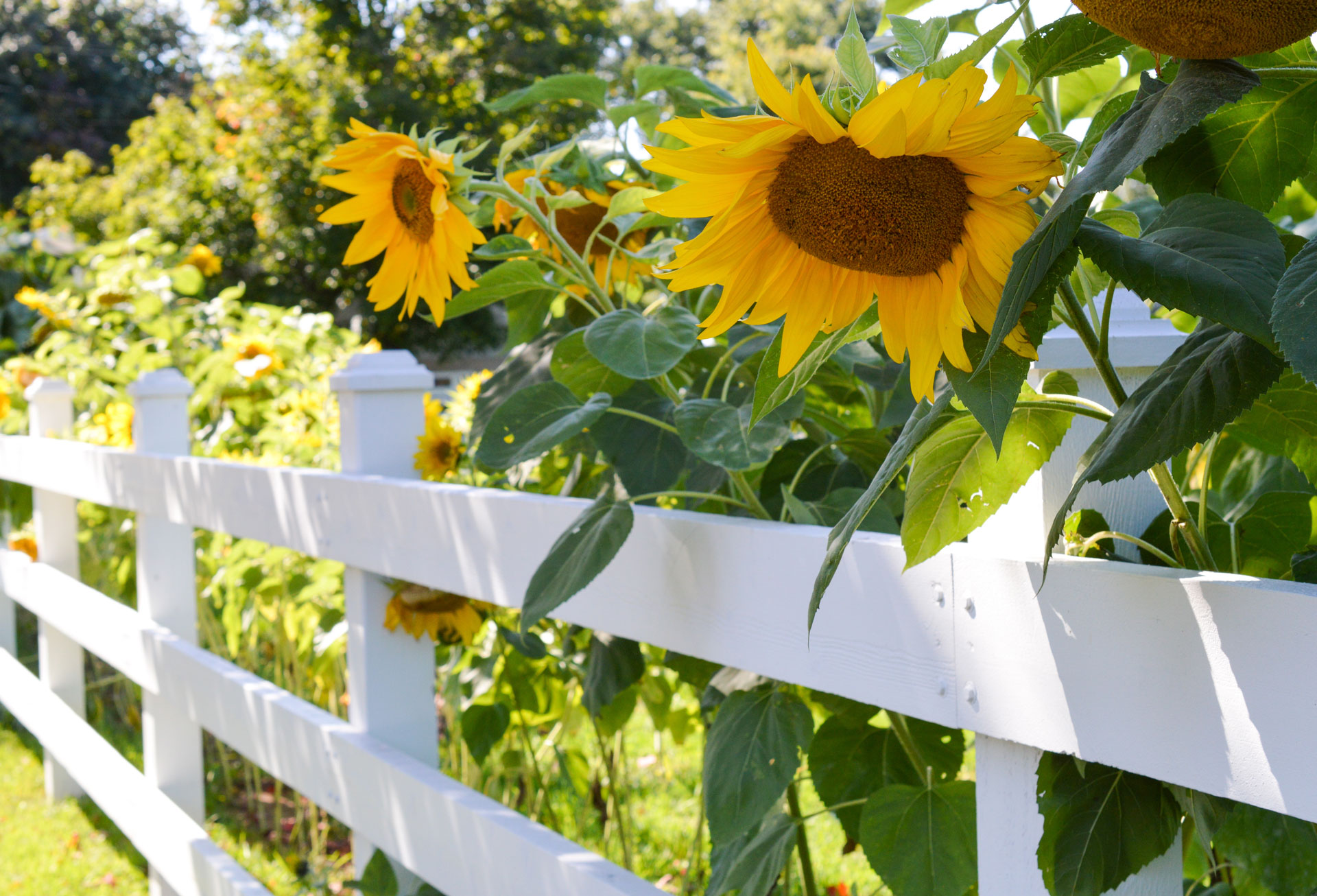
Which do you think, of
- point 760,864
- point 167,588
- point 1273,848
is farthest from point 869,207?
point 167,588

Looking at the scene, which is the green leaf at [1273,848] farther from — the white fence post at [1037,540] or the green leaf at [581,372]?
the green leaf at [581,372]

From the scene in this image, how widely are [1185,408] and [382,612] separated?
1178 mm

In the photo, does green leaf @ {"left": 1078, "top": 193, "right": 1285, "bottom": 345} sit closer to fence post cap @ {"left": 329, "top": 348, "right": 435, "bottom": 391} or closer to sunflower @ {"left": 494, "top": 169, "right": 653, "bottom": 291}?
sunflower @ {"left": 494, "top": 169, "right": 653, "bottom": 291}

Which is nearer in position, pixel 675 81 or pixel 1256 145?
pixel 1256 145

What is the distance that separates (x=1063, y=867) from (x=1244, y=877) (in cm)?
21

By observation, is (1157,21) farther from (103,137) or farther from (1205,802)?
(103,137)

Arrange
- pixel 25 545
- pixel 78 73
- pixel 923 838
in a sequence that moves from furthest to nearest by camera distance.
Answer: pixel 78 73
pixel 25 545
pixel 923 838

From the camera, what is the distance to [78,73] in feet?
74.0

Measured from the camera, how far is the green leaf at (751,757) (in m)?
0.81

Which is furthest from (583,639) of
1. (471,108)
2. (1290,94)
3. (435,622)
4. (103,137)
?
(103,137)

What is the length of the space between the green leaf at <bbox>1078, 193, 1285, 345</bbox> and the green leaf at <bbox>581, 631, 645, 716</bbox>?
80 cm

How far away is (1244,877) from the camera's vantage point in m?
0.73

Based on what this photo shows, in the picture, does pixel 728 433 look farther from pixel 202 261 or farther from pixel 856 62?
pixel 202 261

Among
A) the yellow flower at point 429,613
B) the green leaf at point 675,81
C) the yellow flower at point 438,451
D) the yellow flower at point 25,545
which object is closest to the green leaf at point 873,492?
the green leaf at point 675,81
